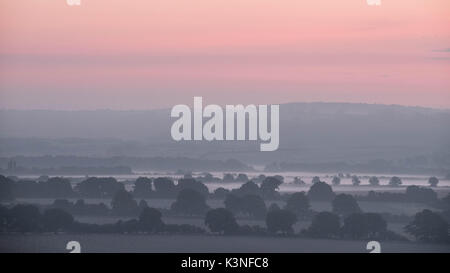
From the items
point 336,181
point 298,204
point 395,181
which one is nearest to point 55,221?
point 298,204

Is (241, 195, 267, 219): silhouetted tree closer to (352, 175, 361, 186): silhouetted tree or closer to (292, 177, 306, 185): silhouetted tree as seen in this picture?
(292, 177, 306, 185): silhouetted tree

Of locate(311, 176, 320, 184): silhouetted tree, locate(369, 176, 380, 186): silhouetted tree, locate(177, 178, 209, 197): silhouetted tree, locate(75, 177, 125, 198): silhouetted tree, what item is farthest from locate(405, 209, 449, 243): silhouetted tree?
locate(75, 177, 125, 198): silhouetted tree

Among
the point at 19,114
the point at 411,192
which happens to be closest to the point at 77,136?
the point at 19,114

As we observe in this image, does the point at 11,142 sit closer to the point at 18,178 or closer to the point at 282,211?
the point at 18,178

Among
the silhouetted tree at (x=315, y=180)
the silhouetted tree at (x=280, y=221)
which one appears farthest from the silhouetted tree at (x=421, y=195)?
the silhouetted tree at (x=280, y=221)

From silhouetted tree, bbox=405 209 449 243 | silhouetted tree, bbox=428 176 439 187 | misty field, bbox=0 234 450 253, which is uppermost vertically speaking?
silhouetted tree, bbox=428 176 439 187

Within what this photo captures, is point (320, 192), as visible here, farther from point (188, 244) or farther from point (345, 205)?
point (188, 244)
